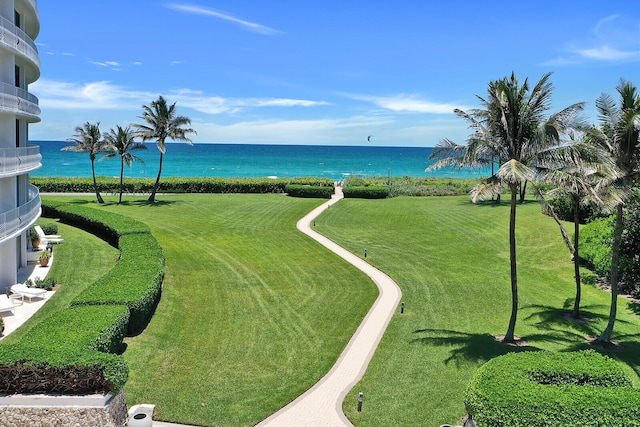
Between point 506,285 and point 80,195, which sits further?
point 80,195

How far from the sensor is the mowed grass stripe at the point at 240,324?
14.0 metres

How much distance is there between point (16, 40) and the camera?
2200 centimetres

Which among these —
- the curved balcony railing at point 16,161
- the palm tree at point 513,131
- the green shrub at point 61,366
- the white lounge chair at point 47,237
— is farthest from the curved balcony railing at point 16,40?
the palm tree at point 513,131

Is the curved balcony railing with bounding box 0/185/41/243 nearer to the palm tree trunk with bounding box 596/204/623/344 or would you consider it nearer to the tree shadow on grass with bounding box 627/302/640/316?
the palm tree trunk with bounding box 596/204/623/344

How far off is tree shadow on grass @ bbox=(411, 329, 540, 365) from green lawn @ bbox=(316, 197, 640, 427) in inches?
1.5

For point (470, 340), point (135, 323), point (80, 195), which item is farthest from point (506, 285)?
point (80, 195)

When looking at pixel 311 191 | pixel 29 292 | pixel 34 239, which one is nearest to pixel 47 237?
pixel 34 239

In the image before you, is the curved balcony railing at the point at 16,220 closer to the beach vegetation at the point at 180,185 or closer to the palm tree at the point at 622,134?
the palm tree at the point at 622,134

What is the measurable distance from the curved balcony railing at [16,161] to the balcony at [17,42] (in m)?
4.32

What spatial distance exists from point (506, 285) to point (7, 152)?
81.8ft

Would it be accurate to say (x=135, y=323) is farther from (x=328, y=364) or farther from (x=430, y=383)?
(x=430, y=383)

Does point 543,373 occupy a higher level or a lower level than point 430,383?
higher

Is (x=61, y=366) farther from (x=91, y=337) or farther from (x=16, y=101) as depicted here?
(x=16, y=101)

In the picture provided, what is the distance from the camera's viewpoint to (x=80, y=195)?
196 ft
